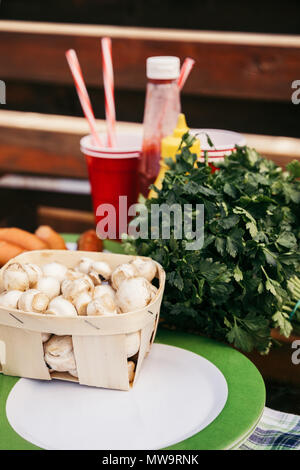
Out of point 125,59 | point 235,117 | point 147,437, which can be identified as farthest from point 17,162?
point 147,437

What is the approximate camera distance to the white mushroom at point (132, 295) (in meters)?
0.84

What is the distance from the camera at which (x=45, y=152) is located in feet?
7.71

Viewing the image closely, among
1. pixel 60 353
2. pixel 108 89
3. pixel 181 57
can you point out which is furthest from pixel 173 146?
pixel 181 57

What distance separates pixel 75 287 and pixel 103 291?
1.7 inches

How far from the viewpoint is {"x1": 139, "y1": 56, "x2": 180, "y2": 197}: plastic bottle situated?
1.22 meters

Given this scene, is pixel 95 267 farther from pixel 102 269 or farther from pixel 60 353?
pixel 60 353

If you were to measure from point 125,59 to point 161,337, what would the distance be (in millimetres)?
1811

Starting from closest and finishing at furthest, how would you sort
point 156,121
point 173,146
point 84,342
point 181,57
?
point 84,342
point 173,146
point 156,121
point 181,57

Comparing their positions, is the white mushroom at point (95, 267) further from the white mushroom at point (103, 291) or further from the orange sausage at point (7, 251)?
the orange sausage at point (7, 251)

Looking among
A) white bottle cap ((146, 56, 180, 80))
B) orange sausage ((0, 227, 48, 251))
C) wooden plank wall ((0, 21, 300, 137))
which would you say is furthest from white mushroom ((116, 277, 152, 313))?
wooden plank wall ((0, 21, 300, 137))

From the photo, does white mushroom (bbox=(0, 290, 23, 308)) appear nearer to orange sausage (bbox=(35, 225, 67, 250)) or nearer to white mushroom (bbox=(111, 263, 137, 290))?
white mushroom (bbox=(111, 263, 137, 290))

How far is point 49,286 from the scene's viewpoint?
88 centimetres

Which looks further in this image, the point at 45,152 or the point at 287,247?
the point at 45,152

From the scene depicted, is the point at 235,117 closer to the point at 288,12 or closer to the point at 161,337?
the point at 288,12
